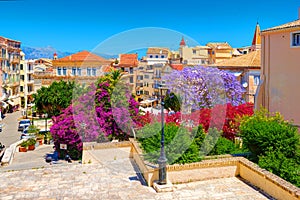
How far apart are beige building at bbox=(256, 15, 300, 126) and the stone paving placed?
35.6ft

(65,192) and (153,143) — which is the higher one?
(153,143)

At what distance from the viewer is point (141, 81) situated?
971 inches

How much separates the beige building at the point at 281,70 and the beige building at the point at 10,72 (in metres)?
44.4

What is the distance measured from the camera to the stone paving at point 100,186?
1000cm

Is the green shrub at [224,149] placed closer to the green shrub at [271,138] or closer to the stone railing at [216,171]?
the stone railing at [216,171]

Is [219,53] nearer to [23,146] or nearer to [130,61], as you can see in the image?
[130,61]

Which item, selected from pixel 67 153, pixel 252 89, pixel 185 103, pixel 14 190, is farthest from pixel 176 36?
pixel 252 89

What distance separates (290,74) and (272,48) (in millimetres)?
2455

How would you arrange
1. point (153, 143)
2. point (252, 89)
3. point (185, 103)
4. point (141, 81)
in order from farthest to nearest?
point (252, 89) → point (185, 103) → point (141, 81) → point (153, 143)

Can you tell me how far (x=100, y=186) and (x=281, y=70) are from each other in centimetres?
1469

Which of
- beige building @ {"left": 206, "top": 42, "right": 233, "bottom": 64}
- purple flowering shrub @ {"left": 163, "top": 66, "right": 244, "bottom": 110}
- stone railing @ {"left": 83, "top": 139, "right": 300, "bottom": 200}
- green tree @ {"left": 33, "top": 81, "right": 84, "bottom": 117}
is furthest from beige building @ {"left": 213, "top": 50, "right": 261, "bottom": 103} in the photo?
beige building @ {"left": 206, "top": 42, "right": 233, "bottom": 64}

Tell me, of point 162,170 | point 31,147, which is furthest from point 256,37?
point 162,170

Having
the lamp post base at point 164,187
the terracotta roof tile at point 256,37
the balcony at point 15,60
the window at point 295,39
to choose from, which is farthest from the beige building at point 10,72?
the lamp post base at point 164,187

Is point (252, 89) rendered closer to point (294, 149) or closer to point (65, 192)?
point (294, 149)
